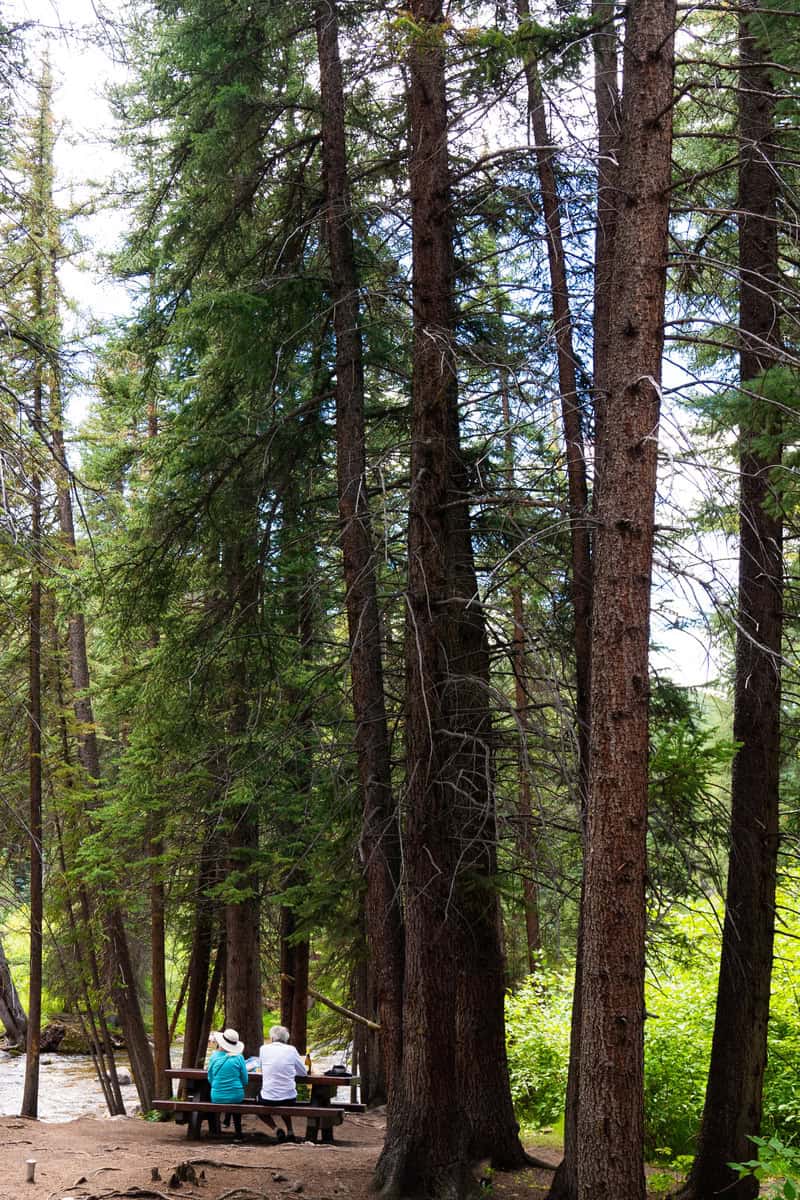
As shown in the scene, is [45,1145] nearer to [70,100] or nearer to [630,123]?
[70,100]

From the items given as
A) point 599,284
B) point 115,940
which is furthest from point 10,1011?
point 599,284

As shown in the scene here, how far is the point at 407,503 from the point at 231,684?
13.7 feet

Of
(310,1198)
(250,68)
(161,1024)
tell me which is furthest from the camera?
(161,1024)

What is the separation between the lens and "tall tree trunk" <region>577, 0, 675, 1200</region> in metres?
6.26

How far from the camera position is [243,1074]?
37.0 feet

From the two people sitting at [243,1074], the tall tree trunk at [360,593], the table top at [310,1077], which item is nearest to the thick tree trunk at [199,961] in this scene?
the table top at [310,1077]

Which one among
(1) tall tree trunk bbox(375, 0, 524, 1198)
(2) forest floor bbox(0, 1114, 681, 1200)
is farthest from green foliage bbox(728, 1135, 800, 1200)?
(2) forest floor bbox(0, 1114, 681, 1200)

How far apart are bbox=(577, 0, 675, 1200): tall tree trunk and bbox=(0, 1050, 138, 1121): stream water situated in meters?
13.2

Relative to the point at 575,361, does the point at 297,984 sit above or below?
below

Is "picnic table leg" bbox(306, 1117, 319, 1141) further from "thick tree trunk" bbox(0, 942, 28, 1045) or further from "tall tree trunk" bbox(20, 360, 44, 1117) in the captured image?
"thick tree trunk" bbox(0, 942, 28, 1045)

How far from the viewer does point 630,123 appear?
680 centimetres

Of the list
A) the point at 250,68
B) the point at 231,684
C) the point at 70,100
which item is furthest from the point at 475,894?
the point at 250,68

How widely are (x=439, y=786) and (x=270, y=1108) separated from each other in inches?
183

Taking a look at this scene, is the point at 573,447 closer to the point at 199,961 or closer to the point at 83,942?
the point at 199,961
